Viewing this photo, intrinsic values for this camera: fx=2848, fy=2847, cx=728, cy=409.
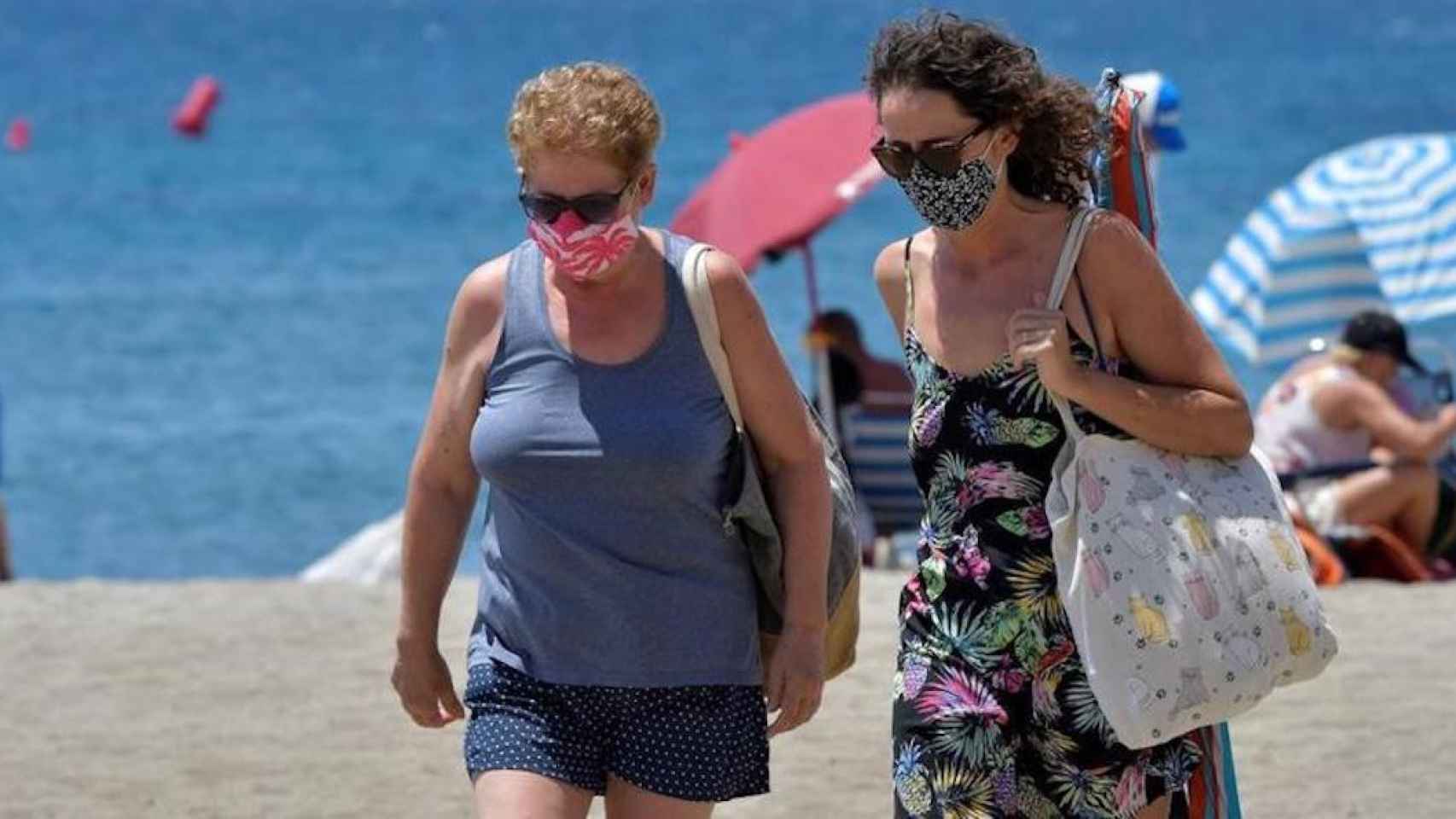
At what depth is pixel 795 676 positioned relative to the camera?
3.83 meters

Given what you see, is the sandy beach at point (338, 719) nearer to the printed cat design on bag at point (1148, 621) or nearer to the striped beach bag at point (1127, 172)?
the striped beach bag at point (1127, 172)

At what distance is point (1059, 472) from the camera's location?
374cm

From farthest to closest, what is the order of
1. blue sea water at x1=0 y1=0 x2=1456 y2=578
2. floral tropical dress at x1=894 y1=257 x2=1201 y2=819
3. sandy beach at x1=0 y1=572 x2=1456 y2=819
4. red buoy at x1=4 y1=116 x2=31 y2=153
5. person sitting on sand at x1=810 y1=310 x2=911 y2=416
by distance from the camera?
red buoy at x1=4 y1=116 x2=31 y2=153 < blue sea water at x1=0 y1=0 x2=1456 y2=578 < person sitting on sand at x1=810 y1=310 x2=911 y2=416 < sandy beach at x1=0 y1=572 x2=1456 y2=819 < floral tropical dress at x1=894 y1=257 x2=1201 y2=819

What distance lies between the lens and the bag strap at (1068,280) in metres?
3.75

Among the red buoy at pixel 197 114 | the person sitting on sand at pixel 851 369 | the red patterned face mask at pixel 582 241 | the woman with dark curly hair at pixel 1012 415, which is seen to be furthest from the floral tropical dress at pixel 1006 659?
the red buoy at pixel 197 114

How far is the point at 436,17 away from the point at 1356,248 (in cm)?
7842

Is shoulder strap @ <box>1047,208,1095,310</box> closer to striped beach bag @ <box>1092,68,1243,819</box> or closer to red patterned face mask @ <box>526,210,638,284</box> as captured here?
striped beach bag @ <box>1092,68,1243,819</box>

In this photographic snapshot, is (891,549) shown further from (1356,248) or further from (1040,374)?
(1040,374)

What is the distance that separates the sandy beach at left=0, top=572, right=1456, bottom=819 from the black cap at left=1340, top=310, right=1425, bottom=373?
1745mm

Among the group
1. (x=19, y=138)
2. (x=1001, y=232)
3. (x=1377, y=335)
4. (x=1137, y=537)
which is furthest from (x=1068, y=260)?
(x=19, y=138)

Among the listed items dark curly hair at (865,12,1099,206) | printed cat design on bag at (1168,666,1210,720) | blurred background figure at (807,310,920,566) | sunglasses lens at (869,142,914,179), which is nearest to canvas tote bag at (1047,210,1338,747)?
printed cat design on bag at (1168,666,1210,720)

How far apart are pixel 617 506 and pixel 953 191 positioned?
61 centimetres

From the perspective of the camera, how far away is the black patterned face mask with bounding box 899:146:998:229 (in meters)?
3.76

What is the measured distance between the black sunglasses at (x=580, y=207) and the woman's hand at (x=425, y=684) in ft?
2.12
